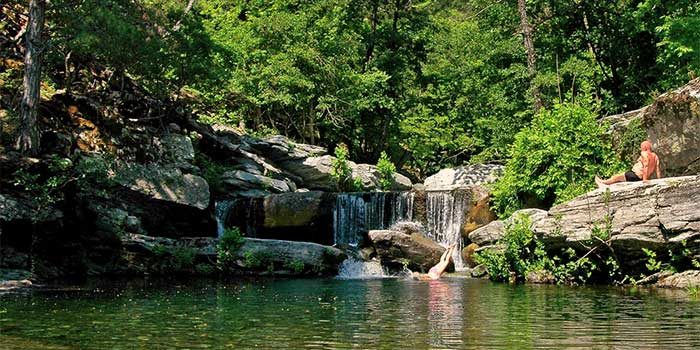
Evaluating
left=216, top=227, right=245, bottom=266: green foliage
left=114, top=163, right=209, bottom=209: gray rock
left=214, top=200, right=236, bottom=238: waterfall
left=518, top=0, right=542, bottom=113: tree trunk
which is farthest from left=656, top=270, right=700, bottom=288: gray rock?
left=214, top=200, right=236, bottom=238: waterfall

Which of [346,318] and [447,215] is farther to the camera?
[447,215]

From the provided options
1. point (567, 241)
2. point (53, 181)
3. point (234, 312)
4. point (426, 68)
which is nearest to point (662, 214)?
point (567, 241)

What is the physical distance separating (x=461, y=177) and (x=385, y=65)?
835cm

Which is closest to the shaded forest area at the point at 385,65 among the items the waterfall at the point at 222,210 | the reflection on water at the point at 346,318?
the waterfall at the point at 222,210

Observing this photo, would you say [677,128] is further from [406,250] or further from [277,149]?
[277,149]

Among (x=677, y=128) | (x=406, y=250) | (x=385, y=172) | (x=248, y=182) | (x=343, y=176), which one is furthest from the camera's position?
(x=385, y=172)

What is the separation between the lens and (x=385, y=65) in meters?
39.8

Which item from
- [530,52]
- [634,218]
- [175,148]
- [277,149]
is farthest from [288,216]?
[634,218]

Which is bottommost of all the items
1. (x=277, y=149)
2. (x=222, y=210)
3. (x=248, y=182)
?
(x=222, y=210)

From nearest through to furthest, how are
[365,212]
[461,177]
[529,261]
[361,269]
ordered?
[529,261]
[361,269]
[365,212]
[461,177]

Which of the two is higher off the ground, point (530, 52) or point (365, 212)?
point (530, 52)

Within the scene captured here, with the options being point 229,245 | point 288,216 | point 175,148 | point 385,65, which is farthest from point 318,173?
point 229,245

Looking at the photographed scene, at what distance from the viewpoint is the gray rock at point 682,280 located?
18.3 metres

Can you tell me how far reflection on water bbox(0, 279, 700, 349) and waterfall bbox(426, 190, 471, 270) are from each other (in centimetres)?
858
